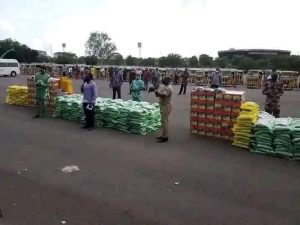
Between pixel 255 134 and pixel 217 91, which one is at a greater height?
pixel 217 91

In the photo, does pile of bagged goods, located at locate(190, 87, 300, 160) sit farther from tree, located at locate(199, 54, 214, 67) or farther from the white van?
tree, located at locate(199, 54, 214, 67)

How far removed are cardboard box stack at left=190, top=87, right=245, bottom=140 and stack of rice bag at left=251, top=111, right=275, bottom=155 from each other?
1.12 m

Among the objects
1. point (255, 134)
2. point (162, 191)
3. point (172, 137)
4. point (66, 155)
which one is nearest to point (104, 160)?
point (66, 155)

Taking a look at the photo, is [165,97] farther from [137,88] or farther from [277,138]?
[137,88]

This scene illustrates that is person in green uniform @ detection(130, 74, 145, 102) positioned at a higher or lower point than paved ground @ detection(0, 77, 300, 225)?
higher

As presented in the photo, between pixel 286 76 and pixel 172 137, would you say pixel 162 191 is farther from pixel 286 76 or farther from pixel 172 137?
pixel 286 76

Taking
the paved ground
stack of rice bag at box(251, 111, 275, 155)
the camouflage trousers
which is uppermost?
the camouflage trousers

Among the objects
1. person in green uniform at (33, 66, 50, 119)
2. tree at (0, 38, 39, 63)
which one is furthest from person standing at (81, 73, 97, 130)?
tree at (0, 38, 39, 63)

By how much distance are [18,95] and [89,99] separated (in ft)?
22.0

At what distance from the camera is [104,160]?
8617 mm

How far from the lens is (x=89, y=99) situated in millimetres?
11969

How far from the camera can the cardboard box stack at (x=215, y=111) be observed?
35.0 feet

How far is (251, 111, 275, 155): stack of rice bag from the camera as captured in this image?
9305mm

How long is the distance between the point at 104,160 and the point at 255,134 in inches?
146
